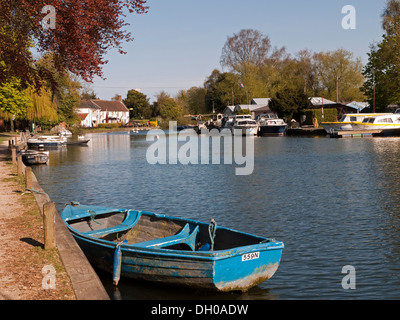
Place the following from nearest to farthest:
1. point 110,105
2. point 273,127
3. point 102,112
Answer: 1. point 273,127
2. point 102,112
3. point 110,105

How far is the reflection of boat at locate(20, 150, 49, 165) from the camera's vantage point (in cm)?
3702

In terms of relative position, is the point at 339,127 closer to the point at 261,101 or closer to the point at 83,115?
the point at 261,101

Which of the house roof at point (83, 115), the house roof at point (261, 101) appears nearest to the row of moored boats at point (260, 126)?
the house roof at point (261, 101)

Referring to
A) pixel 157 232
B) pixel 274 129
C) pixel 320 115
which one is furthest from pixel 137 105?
pixel 157 232

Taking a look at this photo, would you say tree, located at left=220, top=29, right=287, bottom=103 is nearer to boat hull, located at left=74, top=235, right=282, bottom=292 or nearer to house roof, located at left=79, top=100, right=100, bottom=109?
house roof, located at left=79, top=100, right=100, bottom=109

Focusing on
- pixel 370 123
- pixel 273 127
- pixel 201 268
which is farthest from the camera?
pixel 273 127

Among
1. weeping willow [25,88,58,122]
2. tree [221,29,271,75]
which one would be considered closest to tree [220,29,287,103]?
tree [221,29,271,75]

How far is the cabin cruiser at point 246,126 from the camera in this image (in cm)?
8275

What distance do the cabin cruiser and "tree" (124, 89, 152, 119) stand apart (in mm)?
85075

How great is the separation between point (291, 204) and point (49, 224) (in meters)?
12.2

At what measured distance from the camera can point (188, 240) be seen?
38.0ft

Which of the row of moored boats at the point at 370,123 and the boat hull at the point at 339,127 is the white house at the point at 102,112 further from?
the row of moored boats at the point at 370,123

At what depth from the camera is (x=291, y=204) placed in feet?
66.5
